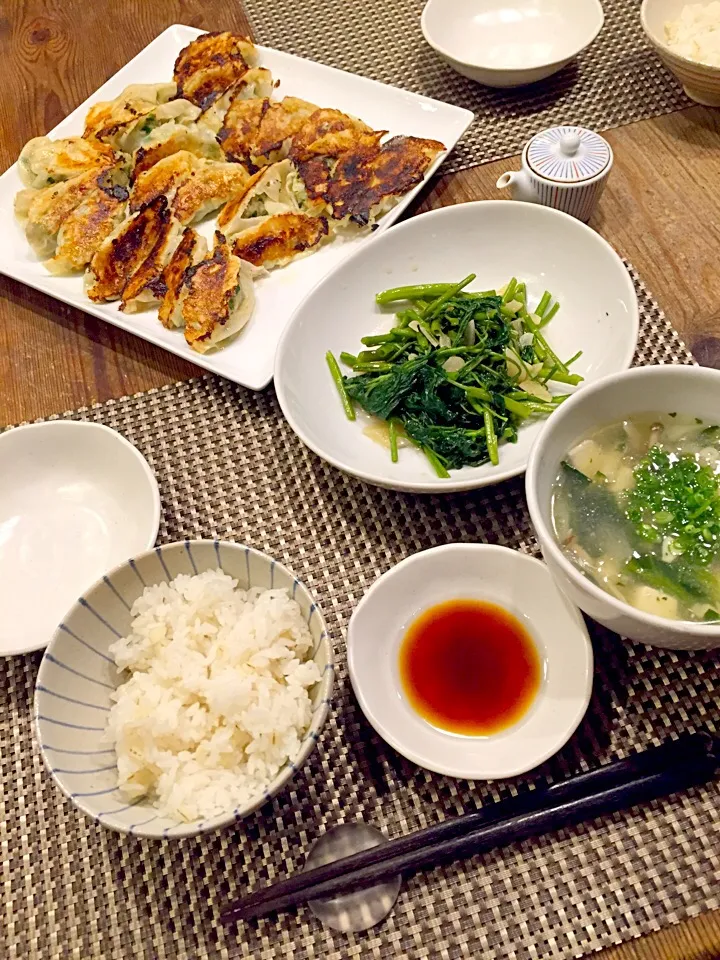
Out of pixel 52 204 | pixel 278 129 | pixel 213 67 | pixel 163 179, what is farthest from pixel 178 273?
pixel 213 67

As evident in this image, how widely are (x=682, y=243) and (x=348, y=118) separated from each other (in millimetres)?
1032

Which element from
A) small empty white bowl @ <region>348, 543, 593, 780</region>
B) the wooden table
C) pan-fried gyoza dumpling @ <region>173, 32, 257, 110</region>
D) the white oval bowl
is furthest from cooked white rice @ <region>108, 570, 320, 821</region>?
pan-fried gyoza dumpling @ <region>173, 32, 257, 110</region>

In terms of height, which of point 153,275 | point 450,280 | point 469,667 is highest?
Answer: point 153,275

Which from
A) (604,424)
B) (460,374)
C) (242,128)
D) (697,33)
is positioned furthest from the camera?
(242,128)

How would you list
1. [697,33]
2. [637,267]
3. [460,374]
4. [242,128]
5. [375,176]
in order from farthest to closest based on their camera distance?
[242,128]
[697,33]
[375,176]
[637,267]
[460,374]

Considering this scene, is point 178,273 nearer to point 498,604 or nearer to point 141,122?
point 141,122

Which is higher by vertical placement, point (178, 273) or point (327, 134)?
point (327, 134)

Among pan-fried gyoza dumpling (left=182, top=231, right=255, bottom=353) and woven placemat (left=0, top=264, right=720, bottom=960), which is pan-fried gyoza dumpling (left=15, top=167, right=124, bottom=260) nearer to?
pan-fried gyoza dumpling (left=182, top=231, right=255, bottom=353)

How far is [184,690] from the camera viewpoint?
1204mm

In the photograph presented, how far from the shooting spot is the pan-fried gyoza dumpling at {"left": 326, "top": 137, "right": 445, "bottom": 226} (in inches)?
79.7

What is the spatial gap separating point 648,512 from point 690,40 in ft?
5.55

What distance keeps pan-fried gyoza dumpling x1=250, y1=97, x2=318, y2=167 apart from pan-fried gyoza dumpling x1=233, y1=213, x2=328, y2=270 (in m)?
0.31

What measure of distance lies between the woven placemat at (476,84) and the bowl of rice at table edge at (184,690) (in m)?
1.52

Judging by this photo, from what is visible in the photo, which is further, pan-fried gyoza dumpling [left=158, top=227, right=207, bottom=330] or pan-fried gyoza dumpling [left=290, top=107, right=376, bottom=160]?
pan-fried gyoza dumpling [left=290, top=107, right=376, bottom=160]
